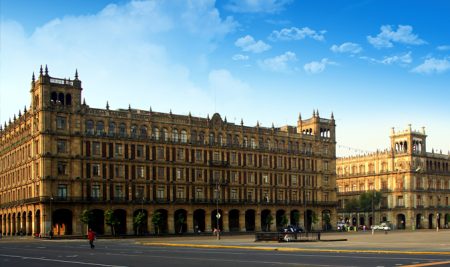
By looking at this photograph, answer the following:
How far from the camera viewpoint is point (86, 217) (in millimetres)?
100625

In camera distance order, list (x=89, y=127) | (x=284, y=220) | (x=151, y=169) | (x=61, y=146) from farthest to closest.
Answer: (x=284, y=220) → (x=151, y=169) → (x=89, y=127) → (x=61, y=146)

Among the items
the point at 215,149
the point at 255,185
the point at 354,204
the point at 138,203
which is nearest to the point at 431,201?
the point at 354,204

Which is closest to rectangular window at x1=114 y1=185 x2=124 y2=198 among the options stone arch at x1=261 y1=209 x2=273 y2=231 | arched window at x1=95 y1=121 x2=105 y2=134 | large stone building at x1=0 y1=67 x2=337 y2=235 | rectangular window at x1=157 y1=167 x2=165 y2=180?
large stone building at x1=0 y1=67 x2=337 y2=235

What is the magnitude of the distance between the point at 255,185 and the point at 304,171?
14023 mm

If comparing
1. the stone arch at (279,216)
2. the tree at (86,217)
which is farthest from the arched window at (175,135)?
the stone arch at (279,216)

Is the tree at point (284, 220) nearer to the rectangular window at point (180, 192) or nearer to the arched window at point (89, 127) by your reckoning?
the rectangular window at point (180, 192)

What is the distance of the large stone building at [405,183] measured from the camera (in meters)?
160

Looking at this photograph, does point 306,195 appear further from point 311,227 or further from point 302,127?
point 302,127

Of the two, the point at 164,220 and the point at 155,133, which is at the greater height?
the point at 155,133

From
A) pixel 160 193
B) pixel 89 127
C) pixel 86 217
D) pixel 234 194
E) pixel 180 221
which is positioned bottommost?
pixel 180 221

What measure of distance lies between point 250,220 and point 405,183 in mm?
49751

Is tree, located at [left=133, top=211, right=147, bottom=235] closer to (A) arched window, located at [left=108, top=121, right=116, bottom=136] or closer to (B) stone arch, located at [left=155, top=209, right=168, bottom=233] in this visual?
(B) stone arch, located at [left=155, top=209, right=168, bottom=233]

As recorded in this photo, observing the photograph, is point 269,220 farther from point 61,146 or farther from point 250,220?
point 61,146

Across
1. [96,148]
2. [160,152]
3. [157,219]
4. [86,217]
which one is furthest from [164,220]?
[86,217]
